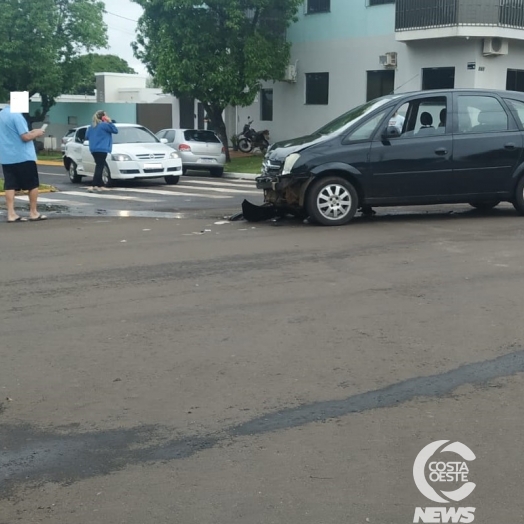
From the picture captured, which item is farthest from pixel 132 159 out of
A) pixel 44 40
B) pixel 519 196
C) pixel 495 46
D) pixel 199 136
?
pixel 44 40

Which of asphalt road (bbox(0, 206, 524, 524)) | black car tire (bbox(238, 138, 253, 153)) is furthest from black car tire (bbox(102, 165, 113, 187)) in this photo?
black car tire (bbox(238, 138, 253, 153))

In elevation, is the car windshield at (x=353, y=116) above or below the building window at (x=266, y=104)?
below

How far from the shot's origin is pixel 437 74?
28109mm

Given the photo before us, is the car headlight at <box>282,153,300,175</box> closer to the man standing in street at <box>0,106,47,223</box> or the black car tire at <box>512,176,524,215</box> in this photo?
the black car tire at <box>512,176,524,215</box>

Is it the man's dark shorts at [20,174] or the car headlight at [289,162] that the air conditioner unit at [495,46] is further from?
the man's dark shorts at [20,174]

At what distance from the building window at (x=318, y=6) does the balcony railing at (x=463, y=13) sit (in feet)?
15.2

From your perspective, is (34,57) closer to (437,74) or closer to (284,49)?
(284,49)

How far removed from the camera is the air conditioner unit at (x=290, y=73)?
32625 mm

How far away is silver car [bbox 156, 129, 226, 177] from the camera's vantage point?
2648cm

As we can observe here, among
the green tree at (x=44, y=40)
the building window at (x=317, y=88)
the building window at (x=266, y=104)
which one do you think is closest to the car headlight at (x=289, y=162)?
the building window at (x=317, y=88)

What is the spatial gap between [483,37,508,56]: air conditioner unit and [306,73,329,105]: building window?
683cm

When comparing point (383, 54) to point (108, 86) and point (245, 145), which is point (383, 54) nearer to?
point (245, 145)

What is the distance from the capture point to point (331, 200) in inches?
487

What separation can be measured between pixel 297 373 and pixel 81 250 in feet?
18.1
